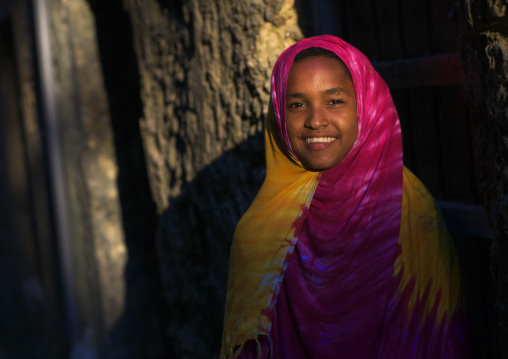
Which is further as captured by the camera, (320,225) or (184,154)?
(184,154)

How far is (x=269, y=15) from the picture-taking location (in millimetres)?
2648

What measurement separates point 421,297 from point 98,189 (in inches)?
123

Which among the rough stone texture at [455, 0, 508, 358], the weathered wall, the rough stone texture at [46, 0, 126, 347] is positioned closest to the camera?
the rough stone texture at [455, 0, 508, 358]

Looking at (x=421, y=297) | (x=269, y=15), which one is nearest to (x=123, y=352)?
(x=269, y=15)

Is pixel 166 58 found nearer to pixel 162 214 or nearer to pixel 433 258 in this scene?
pixel 162 214

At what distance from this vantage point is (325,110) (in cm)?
179

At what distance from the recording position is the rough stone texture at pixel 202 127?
270cm

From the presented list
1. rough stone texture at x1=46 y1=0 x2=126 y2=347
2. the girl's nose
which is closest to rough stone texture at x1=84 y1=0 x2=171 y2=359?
rough stone texture at x1=46 y1=0 x2=126 y2=347

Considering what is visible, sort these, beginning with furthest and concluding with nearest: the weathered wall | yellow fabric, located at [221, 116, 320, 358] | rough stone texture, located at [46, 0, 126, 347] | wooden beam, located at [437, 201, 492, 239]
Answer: the weathered wall
rough stone texture, located at [46, 0, 126, 347]
wooden beam, located at [437, 201, 492, 239]
yellow fabric, located at [221, 116, 320, 358]

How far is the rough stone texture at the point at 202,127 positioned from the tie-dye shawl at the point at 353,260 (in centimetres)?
83

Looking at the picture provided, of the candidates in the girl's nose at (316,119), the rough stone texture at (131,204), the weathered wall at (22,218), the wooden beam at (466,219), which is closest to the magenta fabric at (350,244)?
the girl's nose at (316,119)

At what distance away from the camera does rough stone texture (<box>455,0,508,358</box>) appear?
Result: 1.56 m

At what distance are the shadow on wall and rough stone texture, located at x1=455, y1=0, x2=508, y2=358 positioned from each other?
112 cm

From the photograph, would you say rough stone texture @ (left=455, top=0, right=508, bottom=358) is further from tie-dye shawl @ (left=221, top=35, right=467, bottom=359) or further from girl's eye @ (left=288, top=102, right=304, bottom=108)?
girl's eye @ (left=288, top=102, right=304, bottom=108)
